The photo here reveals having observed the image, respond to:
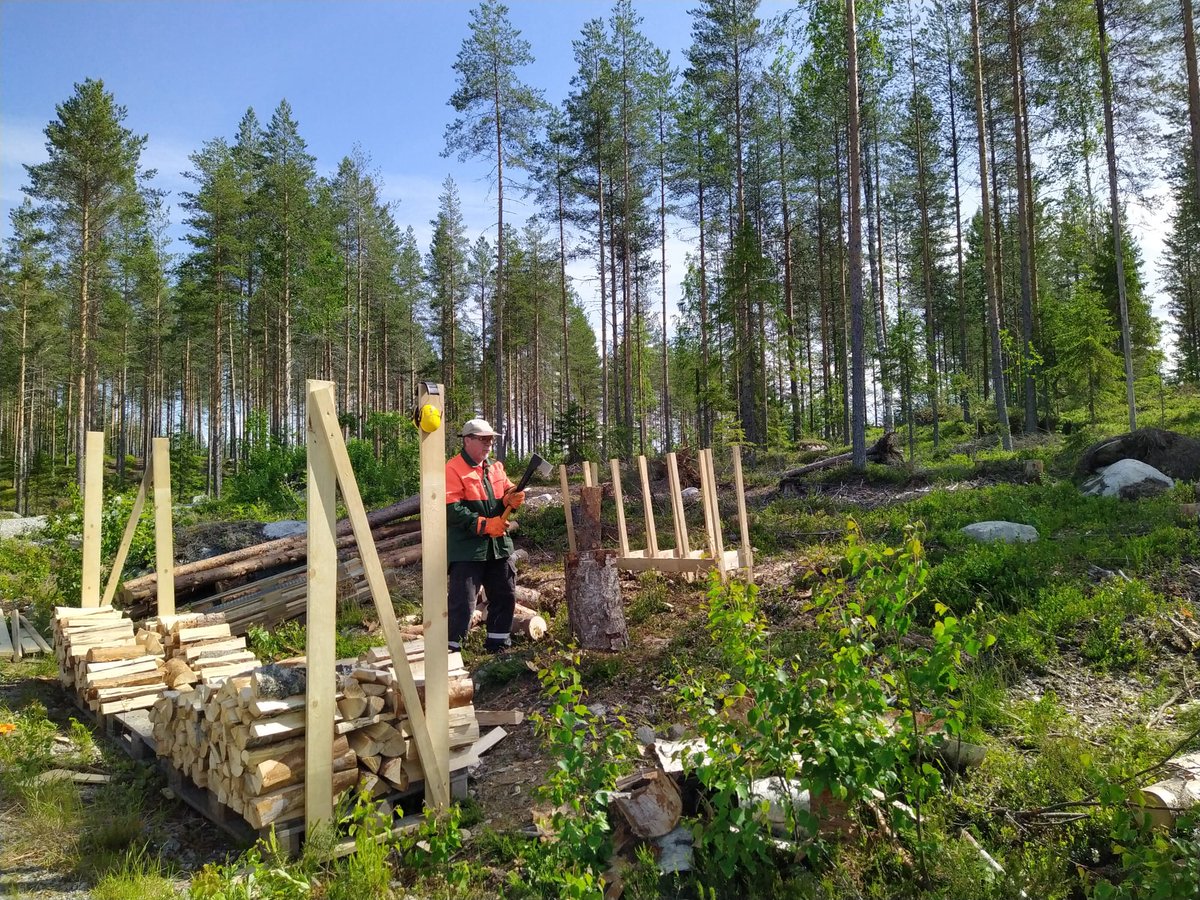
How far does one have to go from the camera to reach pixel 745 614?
120 inches

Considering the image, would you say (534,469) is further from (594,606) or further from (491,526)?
(594,606)

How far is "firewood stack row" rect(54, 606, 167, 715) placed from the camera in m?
5.57

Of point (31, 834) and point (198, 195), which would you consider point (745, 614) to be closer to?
point (31, 834)

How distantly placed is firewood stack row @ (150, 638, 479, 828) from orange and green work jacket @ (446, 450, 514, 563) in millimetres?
1743

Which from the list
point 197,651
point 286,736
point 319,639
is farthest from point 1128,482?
point 197,651

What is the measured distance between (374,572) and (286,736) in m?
0.95

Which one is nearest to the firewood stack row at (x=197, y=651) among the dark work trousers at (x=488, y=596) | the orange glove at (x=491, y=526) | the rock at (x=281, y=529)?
the dark work trousers at (x=488, y=596)

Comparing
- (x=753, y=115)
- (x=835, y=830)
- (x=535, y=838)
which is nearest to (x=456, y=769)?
(x=535, y=838)

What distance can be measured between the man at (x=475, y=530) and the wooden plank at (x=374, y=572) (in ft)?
7.20

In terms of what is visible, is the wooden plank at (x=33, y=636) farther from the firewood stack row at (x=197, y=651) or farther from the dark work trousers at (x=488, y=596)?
the dark work trousers at (x=488, y=596)

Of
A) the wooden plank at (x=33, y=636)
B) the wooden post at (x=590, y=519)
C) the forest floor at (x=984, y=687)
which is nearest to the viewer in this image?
the forest floor at (x=984, y=687)

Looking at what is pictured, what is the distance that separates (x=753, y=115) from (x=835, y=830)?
2399 centimetres

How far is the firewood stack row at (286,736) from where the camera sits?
11.8ft

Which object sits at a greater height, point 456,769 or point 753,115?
point 753,115
